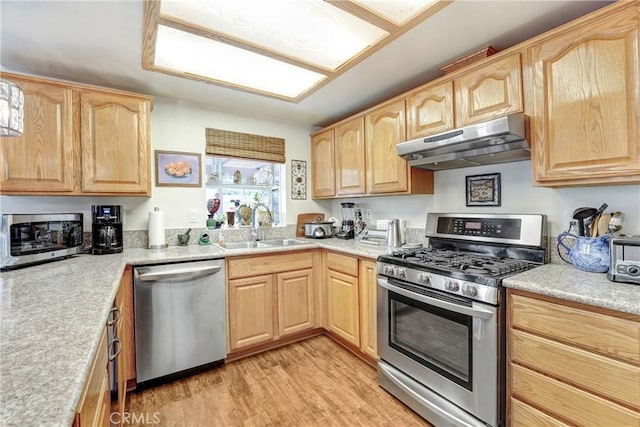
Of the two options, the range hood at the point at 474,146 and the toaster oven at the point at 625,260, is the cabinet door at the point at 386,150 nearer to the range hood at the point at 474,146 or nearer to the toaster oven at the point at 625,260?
the range hood at the point at 474,146

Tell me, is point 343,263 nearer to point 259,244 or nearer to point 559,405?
point 259,244

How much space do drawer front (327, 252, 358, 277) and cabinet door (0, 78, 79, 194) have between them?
196cm

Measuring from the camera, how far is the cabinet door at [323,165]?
10.1ft

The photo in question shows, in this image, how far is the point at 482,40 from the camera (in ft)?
5.76

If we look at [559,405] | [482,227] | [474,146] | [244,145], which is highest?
[244,145]

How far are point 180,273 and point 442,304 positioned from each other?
1698mm

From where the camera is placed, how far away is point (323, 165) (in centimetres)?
321

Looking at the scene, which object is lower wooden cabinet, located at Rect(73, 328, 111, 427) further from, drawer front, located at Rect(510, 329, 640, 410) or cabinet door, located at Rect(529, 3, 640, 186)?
cabinet door, located at Rect(529, 3, 640, 186)

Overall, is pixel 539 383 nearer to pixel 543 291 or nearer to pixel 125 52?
pixel 543 291

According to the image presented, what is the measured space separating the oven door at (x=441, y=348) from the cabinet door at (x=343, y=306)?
343 mm

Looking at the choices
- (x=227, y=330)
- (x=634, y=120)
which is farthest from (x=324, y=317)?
(x=634, y=120)

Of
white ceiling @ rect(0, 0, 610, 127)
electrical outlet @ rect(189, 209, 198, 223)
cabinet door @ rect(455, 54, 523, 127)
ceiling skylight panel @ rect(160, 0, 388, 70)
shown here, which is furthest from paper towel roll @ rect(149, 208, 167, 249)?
cabinet door @ rect(455, 54, 523, 127)

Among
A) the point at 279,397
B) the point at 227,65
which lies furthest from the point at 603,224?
the point at 227,65

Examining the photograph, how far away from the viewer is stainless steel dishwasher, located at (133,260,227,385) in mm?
1942
